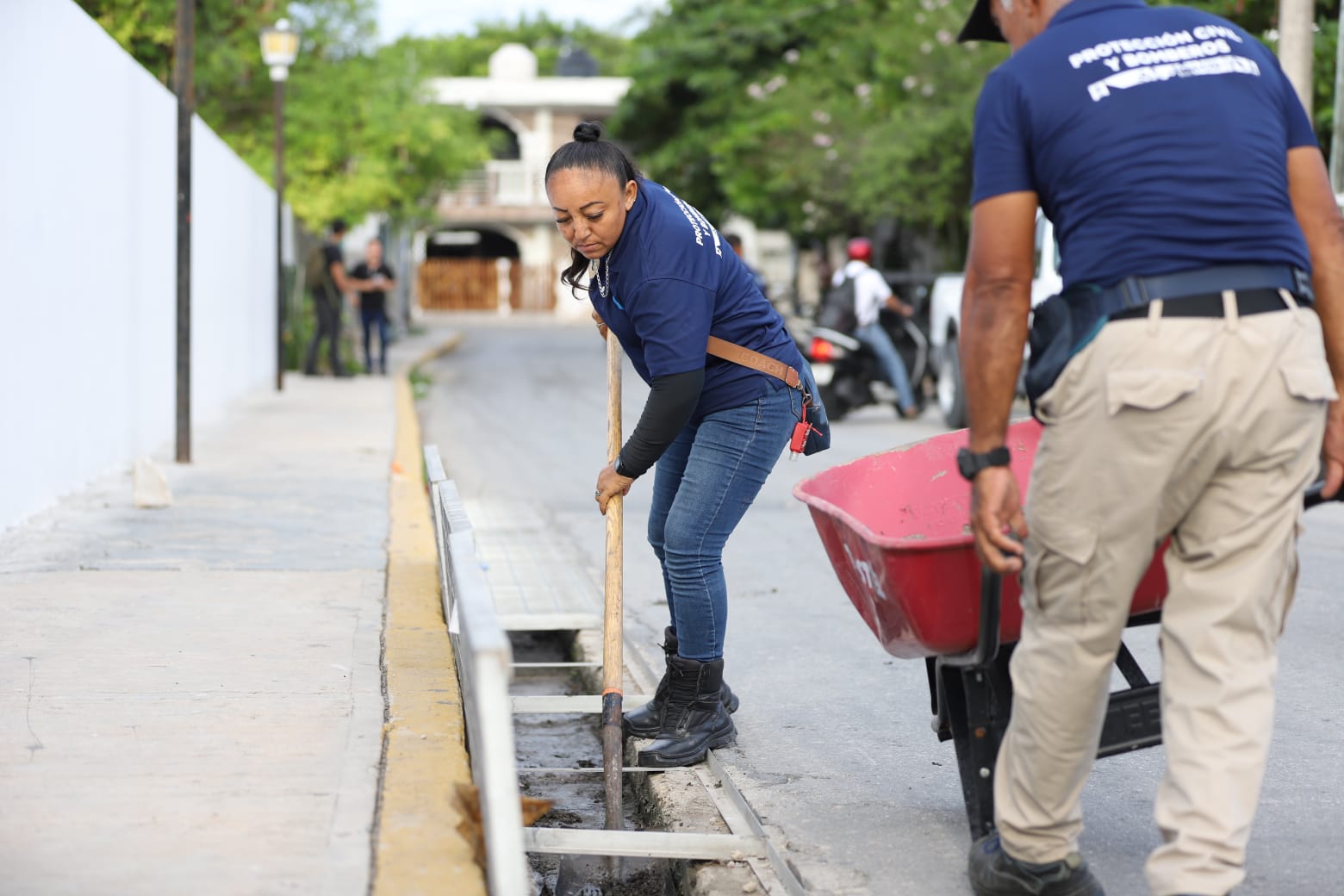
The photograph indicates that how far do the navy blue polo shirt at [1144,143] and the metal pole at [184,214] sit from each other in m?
8.02

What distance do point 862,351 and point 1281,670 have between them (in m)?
9.81

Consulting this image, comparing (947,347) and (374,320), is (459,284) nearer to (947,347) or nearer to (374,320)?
(374,320)

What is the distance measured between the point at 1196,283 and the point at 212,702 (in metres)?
2.79

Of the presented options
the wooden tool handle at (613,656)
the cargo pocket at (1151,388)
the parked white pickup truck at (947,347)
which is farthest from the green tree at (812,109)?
the cargo pocket at (1151,388)

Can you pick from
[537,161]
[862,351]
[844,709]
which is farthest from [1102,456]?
[537,161]

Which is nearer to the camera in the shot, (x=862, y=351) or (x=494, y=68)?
(x=862, y=351)

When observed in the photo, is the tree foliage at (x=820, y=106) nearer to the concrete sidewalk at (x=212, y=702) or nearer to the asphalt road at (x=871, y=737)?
the asphalt road at (x=871, y=737)

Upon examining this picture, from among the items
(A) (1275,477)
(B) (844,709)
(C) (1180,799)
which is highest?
(A) (1275,477)

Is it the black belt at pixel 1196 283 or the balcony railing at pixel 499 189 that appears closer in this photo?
the black belt at pixel 1196 283

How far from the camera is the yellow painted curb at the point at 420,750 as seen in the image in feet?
10.9

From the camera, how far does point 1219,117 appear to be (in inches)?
119

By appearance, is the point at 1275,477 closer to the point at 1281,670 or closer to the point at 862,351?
the point at 1281,670

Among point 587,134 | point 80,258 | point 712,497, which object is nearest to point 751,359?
point 712,497

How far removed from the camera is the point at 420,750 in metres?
4.12
